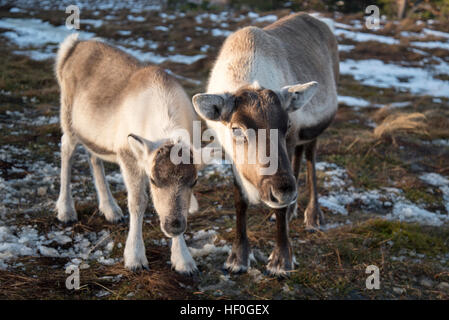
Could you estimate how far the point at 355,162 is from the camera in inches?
280

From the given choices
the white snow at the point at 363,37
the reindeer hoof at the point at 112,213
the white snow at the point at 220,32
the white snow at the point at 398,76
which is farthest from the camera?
the white snow at the point at 220,32

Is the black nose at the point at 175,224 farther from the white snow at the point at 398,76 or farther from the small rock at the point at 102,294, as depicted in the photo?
the white snow at the point at 398,76

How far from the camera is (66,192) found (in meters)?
5.04

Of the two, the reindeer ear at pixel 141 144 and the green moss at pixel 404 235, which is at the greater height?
the reindeer ear at pixel 141 144

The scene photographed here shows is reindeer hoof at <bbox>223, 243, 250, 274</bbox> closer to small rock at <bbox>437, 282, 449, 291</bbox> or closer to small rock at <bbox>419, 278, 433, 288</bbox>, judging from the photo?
small rock at <bbox>419, 278, 433, 288</bbox>

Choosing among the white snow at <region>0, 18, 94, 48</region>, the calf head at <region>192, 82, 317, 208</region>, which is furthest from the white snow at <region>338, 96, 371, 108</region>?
the white snow at <region>0, 18, 94, 48</region>

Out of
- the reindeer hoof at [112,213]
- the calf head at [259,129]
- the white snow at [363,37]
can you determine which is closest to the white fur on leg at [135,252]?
the reindeer hoof at [112,213]

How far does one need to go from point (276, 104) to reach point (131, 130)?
1.62m

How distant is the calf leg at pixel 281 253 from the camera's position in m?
3.92

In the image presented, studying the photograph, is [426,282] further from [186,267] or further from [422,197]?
[186,267]

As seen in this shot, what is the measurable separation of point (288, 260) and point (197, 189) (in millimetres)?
2432
